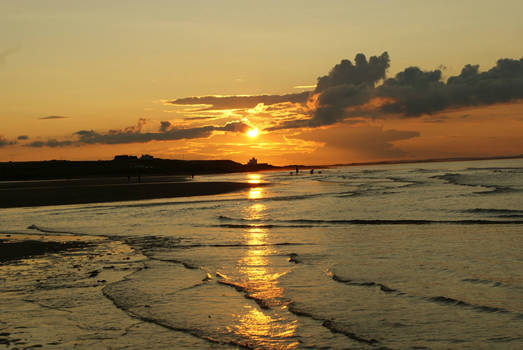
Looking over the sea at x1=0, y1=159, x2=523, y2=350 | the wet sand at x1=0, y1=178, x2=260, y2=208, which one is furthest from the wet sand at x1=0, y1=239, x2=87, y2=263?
the wet sand at x1=0, y1=178, x2=260, y2=208

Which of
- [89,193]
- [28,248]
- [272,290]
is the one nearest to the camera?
[272,290]

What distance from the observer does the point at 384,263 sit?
15391 mm

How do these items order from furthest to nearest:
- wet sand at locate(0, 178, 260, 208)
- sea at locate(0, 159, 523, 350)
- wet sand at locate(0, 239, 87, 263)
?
→ wet sand at locate(0, 178, 260, 208)
wet sand at locate(0, 239, 87, 263)
sea at locate(0, 159, 523, 350)

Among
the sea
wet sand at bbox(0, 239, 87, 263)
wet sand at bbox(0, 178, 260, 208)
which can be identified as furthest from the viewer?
wet sand at bbox(0, 178, 260, 208)

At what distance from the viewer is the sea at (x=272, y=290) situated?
880 centimetres

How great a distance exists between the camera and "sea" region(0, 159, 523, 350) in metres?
8.80

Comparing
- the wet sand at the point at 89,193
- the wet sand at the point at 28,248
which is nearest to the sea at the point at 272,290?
the wet sand at the point at 28,248

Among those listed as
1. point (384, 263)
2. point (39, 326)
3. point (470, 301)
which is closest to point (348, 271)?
point (384, 263)

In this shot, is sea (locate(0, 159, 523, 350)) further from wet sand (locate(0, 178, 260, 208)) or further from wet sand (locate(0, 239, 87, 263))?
wet sand (locate(0, 178, 260, 208))

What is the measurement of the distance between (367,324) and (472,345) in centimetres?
191

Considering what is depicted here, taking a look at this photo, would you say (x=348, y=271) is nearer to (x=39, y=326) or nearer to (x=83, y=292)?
(x=83, y=292)

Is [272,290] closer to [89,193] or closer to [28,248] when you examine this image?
[28,248]

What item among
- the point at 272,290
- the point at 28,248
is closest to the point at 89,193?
the point at 28,248

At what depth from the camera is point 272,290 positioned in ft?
40.0
